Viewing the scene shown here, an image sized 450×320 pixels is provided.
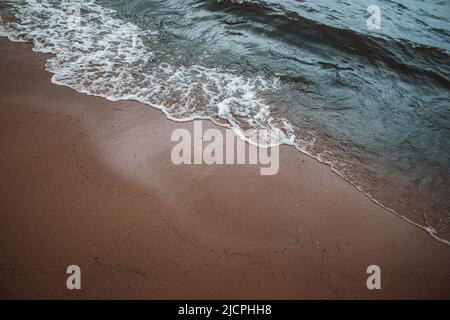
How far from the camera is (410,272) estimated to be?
2.81 meters

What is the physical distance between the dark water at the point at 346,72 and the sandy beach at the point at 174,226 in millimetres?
575

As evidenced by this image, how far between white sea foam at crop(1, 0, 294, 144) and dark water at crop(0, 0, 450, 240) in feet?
0.30

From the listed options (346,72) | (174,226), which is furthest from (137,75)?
(346,72)

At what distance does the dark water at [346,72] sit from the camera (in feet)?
12.7

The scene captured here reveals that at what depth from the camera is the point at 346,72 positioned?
236 inches

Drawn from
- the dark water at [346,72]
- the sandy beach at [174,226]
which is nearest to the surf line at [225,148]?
the sandy beach at [174,226]

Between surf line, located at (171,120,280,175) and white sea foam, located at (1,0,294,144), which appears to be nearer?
surf line, located at (171,120,280,175)

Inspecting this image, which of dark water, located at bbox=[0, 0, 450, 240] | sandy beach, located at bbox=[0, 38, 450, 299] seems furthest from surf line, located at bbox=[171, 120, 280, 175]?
dark water, located at bbox=[0, 0, 450, 240]

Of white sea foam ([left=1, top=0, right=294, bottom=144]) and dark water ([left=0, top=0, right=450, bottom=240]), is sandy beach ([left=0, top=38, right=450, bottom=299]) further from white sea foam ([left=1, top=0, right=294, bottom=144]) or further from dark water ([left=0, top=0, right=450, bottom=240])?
white sea foam ([left=1, top=0, right=294, bottom=144])

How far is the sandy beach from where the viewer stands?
2.57 metres

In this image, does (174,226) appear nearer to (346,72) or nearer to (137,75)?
(137,75)

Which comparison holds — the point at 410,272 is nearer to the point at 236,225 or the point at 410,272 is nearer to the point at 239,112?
the point at 236,225

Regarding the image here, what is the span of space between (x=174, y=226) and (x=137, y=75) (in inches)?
130

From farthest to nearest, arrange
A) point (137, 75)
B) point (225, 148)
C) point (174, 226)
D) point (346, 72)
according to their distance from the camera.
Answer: point (346, 72) → point (137, 75) → point (225, 148) → point (174, 226)
